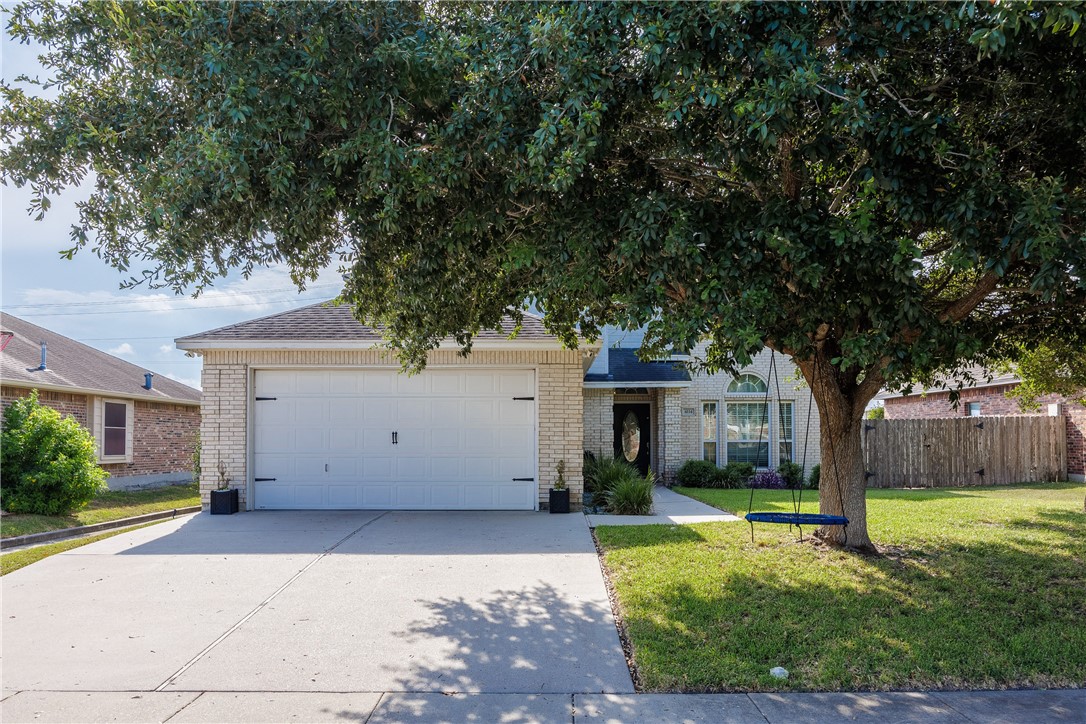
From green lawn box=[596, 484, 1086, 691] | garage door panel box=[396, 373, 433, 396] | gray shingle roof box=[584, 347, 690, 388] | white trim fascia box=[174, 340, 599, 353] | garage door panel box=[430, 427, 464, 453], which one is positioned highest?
white trim fascia box=[174, 340, 599, 353]

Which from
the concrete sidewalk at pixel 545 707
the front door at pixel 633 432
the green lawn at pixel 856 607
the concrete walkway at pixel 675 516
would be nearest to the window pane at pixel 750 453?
the front door at pixel 633 432

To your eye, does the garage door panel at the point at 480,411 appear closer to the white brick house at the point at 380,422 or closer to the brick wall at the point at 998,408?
the white brick house at the point at 380,422

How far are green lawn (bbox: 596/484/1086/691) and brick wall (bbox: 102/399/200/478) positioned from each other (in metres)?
14.4

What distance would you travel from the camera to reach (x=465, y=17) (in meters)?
5.84

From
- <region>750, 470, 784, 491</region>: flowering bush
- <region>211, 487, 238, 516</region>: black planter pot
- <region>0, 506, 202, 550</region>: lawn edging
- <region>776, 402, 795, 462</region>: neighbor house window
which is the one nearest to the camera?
<region>0, 506, 202, 550</region>: lawn edging

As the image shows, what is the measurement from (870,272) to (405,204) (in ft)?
12.5

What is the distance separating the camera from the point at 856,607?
5.86 m

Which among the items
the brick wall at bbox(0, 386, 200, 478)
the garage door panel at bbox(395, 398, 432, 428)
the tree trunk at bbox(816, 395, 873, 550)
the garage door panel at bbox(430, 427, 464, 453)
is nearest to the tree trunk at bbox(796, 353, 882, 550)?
the tree trunk at bbox(816, 395, 873, 550)

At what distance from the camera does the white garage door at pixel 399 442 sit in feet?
39.1

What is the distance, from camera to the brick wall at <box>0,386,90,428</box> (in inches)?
548

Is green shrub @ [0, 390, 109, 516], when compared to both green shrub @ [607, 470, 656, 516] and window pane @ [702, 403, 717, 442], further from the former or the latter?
window pane @ [702, 403, 717, 442]

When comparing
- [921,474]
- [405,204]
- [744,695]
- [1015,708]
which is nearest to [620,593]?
[744,695]

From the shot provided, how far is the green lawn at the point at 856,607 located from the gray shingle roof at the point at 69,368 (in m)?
12.7

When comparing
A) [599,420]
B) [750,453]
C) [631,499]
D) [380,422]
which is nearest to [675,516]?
[631,499]
